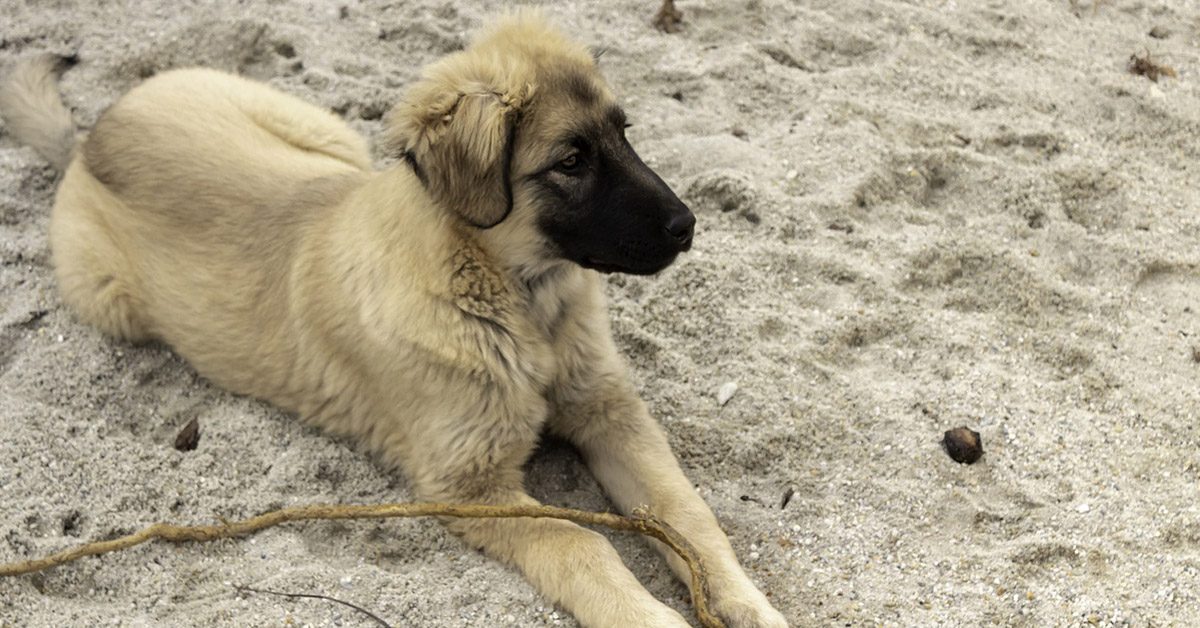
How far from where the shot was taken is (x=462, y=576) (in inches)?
128

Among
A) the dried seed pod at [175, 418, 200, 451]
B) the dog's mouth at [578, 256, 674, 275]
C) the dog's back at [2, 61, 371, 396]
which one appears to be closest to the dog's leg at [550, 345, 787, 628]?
the dog's mouth at [578, 256, 674, 275]

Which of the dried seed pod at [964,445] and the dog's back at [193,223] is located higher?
the dog's back at [193,223]

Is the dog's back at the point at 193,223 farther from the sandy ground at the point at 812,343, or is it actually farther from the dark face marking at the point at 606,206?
the dark face marking at the point at 606,206

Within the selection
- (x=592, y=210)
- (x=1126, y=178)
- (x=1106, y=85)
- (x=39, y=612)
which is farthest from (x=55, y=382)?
(x=1106, y=85)

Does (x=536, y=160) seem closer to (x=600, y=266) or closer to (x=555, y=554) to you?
(x=600, y=266)

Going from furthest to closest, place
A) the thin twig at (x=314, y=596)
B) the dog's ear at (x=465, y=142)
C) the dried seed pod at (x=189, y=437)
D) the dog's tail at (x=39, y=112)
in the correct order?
1. the dog's tail at (x=39, y=112)
2. the dried seed pod at (x=189, y=437)
3. the dog's ear at (x=465, y=142)
4. the thin twig at (x=314, y=596)

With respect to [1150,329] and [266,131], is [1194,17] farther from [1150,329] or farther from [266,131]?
[266,131]

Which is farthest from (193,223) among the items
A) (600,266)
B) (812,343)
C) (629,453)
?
(812,343)

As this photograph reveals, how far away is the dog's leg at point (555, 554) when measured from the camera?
3070 millimetres

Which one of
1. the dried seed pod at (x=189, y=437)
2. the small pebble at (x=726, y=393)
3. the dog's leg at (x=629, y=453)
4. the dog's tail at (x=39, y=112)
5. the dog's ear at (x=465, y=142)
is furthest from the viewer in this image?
the dog's tail at (x=39, y=112)

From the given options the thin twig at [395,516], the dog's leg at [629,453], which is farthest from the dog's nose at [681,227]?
the thin twig at [395,516]

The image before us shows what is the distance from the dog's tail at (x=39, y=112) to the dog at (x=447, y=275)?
0.68 metres

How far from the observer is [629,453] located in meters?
3.62

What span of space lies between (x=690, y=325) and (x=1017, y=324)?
1204 mm
